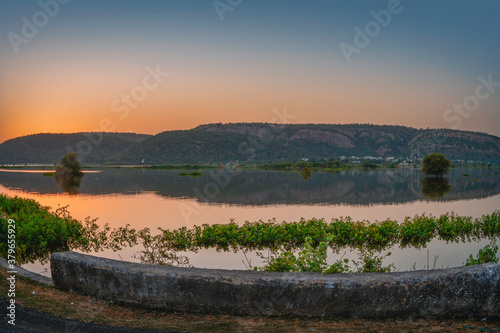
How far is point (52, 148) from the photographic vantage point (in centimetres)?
16488

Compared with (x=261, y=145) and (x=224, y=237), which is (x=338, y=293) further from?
(x=261, y=145)

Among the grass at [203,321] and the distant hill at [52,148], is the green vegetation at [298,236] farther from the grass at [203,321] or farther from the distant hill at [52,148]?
the distant hill at [52,148]

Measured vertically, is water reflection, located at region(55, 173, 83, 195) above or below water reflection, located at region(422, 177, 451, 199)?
below

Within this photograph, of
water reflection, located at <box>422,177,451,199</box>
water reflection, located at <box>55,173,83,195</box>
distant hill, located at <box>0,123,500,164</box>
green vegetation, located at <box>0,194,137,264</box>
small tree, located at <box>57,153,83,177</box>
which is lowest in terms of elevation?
green vegetation, located at <box>0,194,137,264</box>

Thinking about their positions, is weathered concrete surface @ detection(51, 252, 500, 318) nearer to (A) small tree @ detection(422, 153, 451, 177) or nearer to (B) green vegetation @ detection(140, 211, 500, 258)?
(B) green vegetation @ detection(140, 211, 500, 258)

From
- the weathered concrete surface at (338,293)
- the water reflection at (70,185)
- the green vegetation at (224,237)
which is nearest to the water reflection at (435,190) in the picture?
the green vegetation at (224,237)

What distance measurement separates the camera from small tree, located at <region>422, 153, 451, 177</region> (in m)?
64.8

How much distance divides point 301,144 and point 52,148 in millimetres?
102406

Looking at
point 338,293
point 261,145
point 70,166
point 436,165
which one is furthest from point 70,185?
point 261,145

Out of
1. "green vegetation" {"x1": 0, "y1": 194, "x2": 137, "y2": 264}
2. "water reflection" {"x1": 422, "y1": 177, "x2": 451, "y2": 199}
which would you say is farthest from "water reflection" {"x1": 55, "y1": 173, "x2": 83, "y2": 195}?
"water reflection" {"x1": 422, "y1": 177, "x2": 451, "y2": 199}

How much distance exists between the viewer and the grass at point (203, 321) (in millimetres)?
5535

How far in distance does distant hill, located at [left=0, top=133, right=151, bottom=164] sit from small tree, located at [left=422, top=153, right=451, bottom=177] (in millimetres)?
123927

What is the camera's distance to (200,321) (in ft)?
19.4

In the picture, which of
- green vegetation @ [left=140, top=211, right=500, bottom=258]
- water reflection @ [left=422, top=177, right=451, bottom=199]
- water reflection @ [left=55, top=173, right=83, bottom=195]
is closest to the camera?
green vegetation @ [left=140, top=211, right=500, bottom=258]
